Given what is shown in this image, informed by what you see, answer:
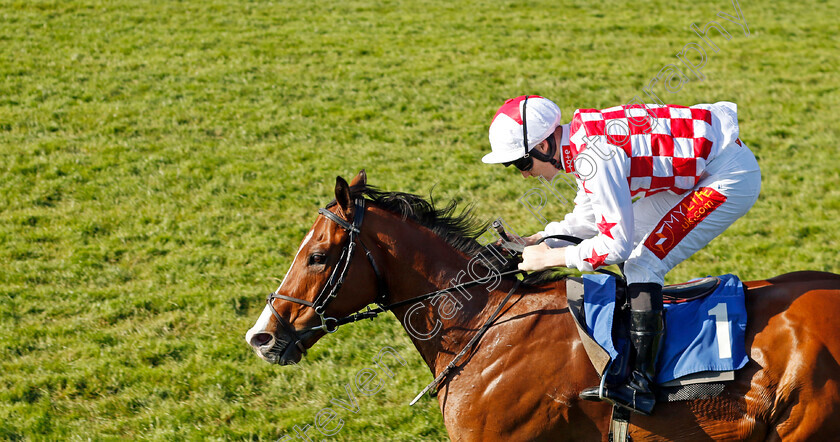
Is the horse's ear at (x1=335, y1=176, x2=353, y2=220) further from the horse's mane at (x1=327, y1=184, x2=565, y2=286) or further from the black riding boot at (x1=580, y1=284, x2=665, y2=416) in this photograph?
the black riding boot at (x1=580, y1=284, x2=665, y2=416)

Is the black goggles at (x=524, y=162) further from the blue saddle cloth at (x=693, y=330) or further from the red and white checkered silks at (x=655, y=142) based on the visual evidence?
the blue saddle cloth at (x=693, y=330)

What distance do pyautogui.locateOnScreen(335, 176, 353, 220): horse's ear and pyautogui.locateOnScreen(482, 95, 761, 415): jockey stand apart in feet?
2.52

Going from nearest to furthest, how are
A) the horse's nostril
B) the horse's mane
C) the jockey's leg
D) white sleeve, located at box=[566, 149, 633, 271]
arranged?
white sleeve, located at box=[566, 149, 633, 271]
the jockey's leg
the horse's nostril
the horse's mane

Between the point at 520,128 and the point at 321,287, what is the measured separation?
52.3 inches

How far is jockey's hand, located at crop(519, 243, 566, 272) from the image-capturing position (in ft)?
11.9

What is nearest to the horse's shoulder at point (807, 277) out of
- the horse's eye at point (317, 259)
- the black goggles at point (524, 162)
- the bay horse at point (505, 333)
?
the bay horse at point (505, 333)

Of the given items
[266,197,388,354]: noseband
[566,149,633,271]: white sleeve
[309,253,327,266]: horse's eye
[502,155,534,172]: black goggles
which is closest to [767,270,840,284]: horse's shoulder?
[566,149,633,271]: white sleeve

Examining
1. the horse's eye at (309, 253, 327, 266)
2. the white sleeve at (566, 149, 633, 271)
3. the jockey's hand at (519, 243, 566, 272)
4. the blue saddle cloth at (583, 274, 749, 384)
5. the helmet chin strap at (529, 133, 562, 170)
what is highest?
the helmet chin strap at (529, 133, 562, 170)

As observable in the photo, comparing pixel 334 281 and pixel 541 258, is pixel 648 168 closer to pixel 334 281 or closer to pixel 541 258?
pixel 541 258

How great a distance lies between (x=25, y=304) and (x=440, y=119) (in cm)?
693

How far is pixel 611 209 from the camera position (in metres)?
3.41

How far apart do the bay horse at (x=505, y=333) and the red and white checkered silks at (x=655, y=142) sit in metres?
0.73

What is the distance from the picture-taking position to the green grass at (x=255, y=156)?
584cm

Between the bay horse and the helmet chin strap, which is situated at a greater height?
the helmet chin strap
